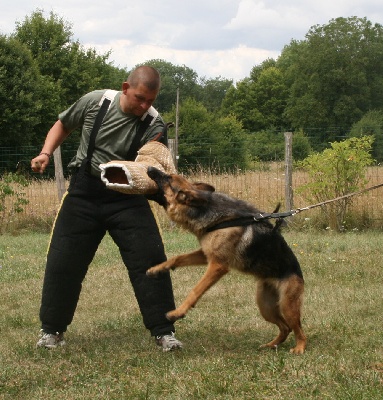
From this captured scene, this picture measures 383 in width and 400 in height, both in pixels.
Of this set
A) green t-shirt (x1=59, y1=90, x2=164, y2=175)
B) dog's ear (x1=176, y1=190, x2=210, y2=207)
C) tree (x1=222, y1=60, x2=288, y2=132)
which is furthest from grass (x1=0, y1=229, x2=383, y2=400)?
tree (x1=222, y1=60, x2=288, y2=132)

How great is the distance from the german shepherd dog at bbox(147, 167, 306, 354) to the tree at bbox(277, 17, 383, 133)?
173 ft

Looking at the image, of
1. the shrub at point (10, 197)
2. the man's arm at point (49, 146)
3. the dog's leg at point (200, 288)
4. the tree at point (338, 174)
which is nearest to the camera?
the dog's leg at point (200, 288)

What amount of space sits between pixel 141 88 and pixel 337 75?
5580 centimetres

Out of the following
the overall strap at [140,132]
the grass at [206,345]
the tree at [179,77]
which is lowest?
the grass at [206,345]

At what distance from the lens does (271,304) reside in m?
5.47

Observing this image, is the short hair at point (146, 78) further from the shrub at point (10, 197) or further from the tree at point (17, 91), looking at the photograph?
the tree at point (17, 91)

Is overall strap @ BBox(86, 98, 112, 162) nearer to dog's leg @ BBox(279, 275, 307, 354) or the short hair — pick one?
the short hair

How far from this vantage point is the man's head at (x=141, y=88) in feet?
16.9

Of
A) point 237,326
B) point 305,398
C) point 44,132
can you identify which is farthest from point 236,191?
point 44,132

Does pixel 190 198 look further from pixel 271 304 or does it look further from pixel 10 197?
pixel 10 197

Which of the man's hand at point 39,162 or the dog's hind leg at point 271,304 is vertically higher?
the man's hand at point 39,162

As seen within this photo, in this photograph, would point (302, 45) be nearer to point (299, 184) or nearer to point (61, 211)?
point (299, 184)

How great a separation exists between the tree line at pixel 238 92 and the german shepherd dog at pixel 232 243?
1014 cm

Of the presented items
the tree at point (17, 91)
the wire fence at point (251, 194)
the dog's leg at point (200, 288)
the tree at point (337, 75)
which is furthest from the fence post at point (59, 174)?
the tree at point (337, 75)
